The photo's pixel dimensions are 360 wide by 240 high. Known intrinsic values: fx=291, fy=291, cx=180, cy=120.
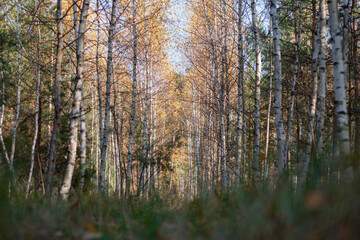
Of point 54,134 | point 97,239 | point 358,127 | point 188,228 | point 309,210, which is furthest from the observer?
point 358,127

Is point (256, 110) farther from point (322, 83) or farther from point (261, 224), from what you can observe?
point (261, 224)

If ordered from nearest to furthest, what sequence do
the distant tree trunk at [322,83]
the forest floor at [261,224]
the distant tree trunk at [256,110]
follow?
1. the forest floor at [261,224]
2. the distant tree trunk at [322,83]
3. the distant tree trunk at [256,110]

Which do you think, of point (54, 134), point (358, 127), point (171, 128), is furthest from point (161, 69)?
point (54, 134)

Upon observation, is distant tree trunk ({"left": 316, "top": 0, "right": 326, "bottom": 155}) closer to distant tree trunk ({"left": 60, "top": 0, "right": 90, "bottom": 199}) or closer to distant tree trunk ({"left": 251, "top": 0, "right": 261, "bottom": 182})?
distant tree trunk ({"left": 251, "top": 0, "right": 261, "bottom": 182})

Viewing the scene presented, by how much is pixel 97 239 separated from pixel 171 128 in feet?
75.7

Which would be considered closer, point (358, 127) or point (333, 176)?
point (333, 176)

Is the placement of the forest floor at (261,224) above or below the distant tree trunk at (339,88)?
below

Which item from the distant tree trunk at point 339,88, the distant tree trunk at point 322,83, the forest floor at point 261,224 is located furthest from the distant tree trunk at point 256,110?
the forest floor at point 261,224

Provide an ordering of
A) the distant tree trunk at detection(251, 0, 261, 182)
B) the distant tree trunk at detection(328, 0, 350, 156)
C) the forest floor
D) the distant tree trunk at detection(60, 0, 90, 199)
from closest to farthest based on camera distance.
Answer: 1. the forest floor
2. the distant tree trunk at detection(328, 0, 350, 156)
3. the distant tree trunk at detection(60, 0, 90, 199)
4. the distant tree trunk at detection(251, 0, 261, 182)

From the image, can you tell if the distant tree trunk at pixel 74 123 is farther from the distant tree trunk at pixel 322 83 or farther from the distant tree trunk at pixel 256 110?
the distant tree trunk at pixel 322 83

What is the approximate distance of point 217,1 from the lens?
10.8 metres

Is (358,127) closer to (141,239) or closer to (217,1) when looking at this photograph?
(217,1)

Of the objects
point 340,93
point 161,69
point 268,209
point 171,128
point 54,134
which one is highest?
point 161,69

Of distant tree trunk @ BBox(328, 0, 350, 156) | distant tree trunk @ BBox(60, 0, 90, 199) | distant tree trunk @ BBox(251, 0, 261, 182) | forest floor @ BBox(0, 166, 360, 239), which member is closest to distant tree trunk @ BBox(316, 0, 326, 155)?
distant tree trunk @ BBox(251, 0, 261, 182)
